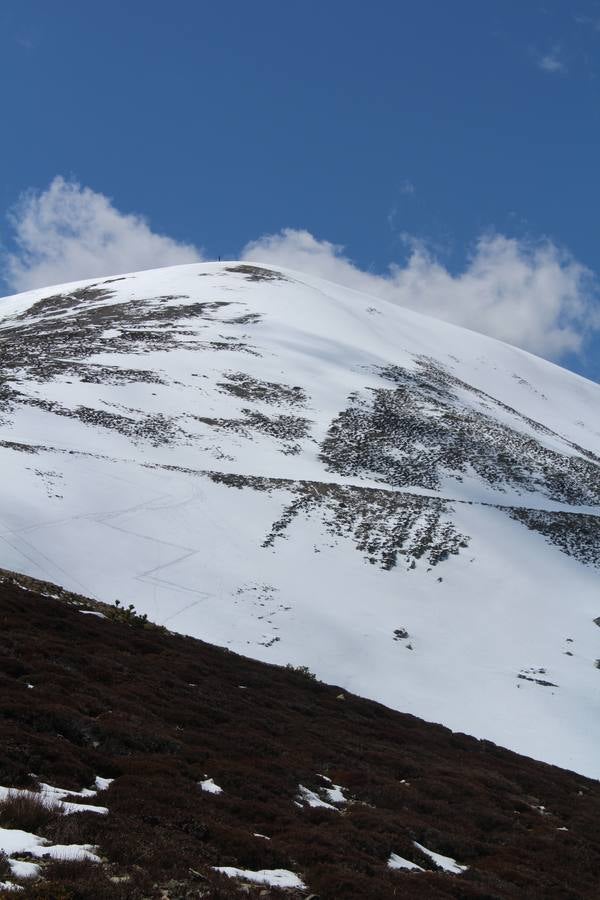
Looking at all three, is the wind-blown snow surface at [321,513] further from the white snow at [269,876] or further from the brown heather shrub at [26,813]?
the brown heather shrub at [26,813]

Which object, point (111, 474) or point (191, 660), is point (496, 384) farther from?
point (191, 660)

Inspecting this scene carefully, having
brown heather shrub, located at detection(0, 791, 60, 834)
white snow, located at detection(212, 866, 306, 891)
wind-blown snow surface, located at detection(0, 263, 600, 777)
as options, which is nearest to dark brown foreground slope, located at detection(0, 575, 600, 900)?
brown heather shrub, located at detection(0, 791, 60, 834)

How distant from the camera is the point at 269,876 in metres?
9.81

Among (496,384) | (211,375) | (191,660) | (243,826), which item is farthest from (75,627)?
(496,384)

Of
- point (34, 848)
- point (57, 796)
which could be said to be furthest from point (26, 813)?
point (57, 796)

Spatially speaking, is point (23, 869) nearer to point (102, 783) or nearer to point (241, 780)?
point (102, 783)

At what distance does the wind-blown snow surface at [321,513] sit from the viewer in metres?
35.7

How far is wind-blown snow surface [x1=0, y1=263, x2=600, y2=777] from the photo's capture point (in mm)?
35656

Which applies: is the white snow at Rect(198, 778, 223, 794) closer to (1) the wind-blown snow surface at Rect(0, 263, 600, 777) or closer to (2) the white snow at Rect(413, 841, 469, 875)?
(2) the white snow at Rect(413, 841, 469, 875)

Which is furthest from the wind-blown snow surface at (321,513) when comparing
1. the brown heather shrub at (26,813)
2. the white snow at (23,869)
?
the white snow at (23,869)

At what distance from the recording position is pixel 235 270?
149250 millimetres

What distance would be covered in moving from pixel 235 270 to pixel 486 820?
464 ft

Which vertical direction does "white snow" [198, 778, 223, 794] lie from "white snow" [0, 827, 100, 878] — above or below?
above

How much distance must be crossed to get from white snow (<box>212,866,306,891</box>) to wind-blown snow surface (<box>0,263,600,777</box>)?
23.7 m
